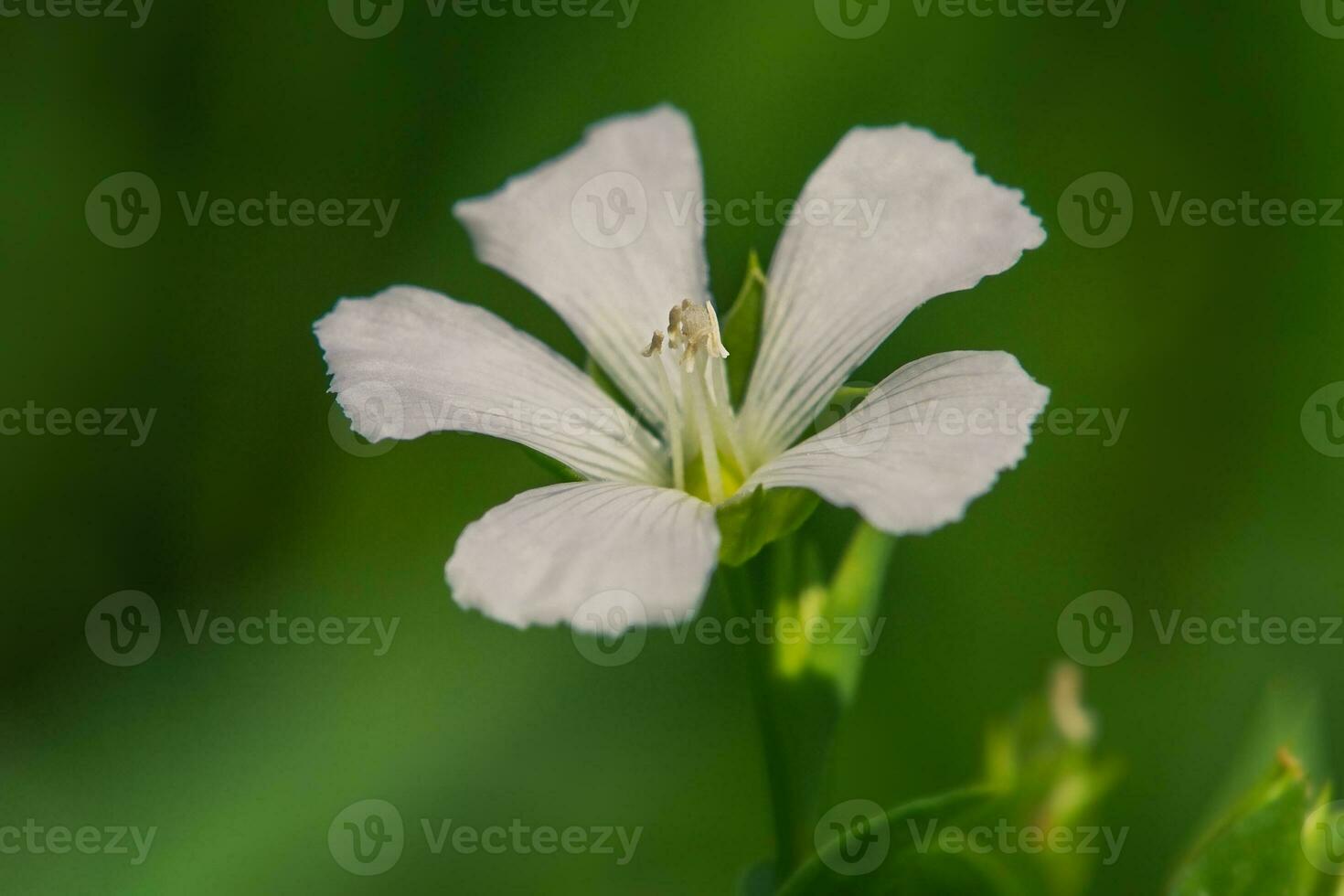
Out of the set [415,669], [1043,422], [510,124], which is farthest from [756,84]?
[415,669]

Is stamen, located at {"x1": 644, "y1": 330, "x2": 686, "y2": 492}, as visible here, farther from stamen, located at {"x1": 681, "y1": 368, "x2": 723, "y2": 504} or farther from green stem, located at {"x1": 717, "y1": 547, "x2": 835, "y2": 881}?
green stem, located at {"x1": 717, "y1": 547, "x2": 835, "y2": 881}

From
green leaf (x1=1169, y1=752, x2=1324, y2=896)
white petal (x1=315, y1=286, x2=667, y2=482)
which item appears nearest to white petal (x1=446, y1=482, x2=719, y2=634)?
white petal (x1=315, y1=286, x2=667, y2=482)

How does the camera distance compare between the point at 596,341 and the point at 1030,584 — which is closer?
the point at 596,341

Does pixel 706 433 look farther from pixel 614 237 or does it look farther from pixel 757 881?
pixel 757 881

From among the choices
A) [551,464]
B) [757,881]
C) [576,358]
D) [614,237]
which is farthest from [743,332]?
[576,358]

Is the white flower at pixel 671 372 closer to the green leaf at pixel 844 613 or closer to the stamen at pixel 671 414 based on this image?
the stamen at pixel 671 414

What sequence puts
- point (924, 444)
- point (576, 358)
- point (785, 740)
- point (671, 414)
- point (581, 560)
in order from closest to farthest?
point (581, 560), point (924, 444), point (785, 740), point (671, 414), point (576, 358)

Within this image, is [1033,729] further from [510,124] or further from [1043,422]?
[510,124]
